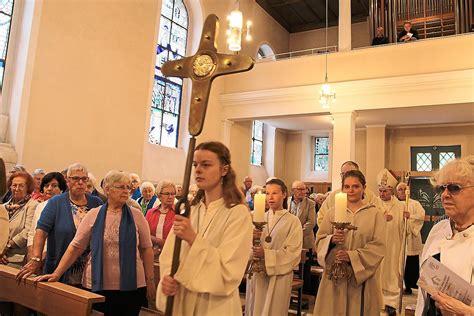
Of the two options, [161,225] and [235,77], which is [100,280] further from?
[235,77]

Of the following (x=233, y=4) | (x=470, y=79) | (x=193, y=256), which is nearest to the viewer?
(x=193, y=256)

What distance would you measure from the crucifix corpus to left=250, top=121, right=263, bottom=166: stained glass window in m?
11.3

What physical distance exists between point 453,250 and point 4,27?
7628 millimetres

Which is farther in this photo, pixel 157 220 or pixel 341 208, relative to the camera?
pixel 157 220

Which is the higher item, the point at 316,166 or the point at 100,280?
the point at 316,166

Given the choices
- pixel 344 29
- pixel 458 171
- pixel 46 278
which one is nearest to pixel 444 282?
pixel 458 171

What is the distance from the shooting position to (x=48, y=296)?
8.25 feet

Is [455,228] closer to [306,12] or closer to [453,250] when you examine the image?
[453,250]

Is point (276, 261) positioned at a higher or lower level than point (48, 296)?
higher

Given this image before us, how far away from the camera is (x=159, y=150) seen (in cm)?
976

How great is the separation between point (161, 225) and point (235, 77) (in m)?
7.09

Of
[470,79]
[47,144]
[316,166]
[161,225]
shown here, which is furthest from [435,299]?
[316,166]

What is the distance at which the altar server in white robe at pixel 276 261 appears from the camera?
3375 mm

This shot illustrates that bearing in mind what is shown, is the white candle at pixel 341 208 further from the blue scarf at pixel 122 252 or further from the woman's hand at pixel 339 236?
the blue scarf at pixel 122 252
